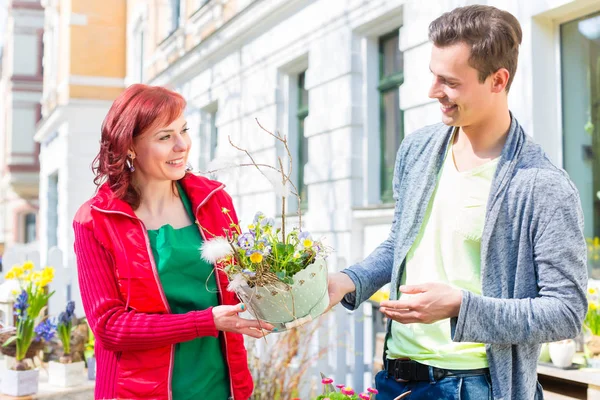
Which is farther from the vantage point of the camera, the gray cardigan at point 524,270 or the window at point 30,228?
the window at point 30,228

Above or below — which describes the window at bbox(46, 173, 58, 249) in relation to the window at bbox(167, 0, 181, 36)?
below

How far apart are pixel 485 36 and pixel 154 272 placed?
44.0 inches

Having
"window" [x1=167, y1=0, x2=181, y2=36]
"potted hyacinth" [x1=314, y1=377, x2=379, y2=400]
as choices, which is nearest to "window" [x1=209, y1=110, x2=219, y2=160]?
"window" [x1=167, y1=0, x2=181, y2=36]

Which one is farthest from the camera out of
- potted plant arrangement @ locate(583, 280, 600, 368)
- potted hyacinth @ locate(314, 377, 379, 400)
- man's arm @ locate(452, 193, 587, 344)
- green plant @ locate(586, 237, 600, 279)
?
green plant @ locate(586, 237, 600, 279)

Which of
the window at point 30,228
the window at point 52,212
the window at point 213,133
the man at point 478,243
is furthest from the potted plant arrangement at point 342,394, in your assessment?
the window at point 30,228

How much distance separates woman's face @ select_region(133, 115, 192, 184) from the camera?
7.12 feet

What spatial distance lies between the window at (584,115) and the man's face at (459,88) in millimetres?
2613

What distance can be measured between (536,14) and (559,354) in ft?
6.76

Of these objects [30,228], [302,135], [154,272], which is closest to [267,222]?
[154,272]

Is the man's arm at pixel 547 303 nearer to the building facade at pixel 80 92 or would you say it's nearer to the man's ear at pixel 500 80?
the man's ear at pixel 500 80

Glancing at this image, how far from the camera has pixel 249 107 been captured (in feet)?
27.1

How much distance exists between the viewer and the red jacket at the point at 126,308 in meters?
2.01

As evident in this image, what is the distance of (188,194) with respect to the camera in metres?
2.30

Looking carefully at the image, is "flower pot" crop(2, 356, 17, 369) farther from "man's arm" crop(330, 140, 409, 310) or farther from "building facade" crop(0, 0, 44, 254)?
"building facade" crop(0, 0, 44, 254)
